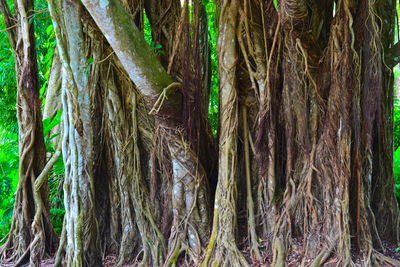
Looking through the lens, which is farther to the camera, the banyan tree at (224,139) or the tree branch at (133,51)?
the banyan tree at (224,139)

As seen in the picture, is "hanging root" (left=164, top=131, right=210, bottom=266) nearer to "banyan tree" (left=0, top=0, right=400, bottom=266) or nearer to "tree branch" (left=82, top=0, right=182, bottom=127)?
"banyan tree" (left=0, top=0, right=400, bottom=266)

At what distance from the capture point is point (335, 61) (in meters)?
3.19

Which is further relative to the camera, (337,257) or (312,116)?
(312,116)

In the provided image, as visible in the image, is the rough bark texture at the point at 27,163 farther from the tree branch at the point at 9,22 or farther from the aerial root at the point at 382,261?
the aerial root at the point at 382,261

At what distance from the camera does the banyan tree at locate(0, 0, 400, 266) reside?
3.16 m

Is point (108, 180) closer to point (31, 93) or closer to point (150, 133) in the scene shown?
point (150, 133)

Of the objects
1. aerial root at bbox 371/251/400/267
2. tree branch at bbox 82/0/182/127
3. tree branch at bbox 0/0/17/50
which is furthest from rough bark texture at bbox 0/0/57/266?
aerial root at bbox 371/251/400/267

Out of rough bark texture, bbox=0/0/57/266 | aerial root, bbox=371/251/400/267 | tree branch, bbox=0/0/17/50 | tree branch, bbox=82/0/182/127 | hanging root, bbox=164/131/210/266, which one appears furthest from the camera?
tree branch, bbox=0/0/17/50

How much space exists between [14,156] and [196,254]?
3.22 meters

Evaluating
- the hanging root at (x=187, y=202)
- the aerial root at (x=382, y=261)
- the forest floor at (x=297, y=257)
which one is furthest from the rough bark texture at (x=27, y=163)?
the aerial root at (x=382, y=261)

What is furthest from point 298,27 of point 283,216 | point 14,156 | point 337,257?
point 14,156

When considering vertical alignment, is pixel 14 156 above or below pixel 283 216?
above

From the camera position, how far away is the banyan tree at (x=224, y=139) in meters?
3.16

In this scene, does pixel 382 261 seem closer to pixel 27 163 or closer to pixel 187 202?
pixel 187 202
